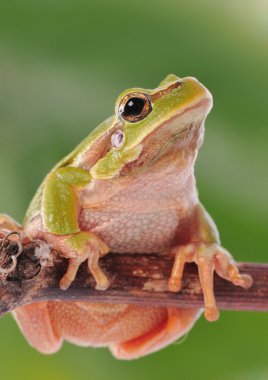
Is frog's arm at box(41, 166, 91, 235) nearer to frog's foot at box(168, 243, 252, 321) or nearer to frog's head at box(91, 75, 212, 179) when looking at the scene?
frog's head at box(91, 75, 212, 179)

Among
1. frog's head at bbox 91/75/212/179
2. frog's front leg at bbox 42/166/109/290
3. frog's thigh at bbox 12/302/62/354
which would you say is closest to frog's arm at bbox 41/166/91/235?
frog's front leg at bbox 42/166/109/290

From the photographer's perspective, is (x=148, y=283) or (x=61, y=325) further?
(x=61, y=325)

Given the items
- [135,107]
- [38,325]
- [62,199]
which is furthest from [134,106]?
[38,325]

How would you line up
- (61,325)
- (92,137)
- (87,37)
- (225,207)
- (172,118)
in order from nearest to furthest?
(172,118) → (92,137) → (61,325) → (225,207) → (87,37)

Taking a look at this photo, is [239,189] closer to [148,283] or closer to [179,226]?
[179,226]

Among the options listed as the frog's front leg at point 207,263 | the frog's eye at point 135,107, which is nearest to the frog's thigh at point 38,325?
the frog's front leg at point 207,263

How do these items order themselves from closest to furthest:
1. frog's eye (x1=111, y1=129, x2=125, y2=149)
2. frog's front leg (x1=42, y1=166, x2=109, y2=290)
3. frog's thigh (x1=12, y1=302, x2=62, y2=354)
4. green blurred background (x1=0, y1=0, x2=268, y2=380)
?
frog's front leg (x1=42, y1=166, x2=109, y2=290) < frog's eye (x1=111, y1=129, x2=125, y2=149) < frog's thigh (x1=12, y1=302, x2=62, y2=354) < green blurred background (x1=0, y1=0, x2=268, y2=380)

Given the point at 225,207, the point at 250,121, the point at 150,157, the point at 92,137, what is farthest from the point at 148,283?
the point at 250,121
